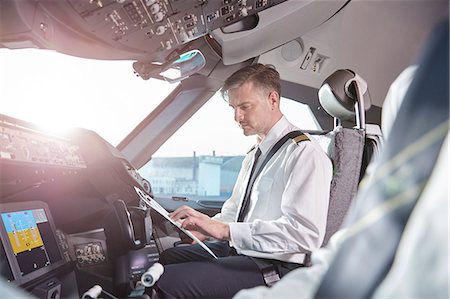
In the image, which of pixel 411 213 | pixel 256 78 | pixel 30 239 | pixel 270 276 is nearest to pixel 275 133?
pixel 256 78

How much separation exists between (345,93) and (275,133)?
12.7 inches

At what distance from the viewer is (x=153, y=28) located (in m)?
1.70

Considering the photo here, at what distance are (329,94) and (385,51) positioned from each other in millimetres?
1959

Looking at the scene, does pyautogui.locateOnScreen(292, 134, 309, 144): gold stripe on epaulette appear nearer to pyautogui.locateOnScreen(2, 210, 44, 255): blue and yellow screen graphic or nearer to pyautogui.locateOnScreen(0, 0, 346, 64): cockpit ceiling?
pyautogui.locateOnScreen(0, 0, 346, 64): cockpit ceiling

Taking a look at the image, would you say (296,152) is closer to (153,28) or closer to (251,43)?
(153,28)

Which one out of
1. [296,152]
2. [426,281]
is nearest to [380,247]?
[426,281]

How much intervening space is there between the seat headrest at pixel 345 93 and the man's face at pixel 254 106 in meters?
0.24

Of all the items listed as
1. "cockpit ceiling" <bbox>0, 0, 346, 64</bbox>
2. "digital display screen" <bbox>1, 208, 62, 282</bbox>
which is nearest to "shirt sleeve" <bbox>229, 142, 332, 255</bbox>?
"digital display screen" <bbox>1, 208, 62, 282</bbox>

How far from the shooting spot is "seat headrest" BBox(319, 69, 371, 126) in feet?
5.27

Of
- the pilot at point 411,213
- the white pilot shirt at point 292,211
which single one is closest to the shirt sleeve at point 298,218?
the white pilot shirt at point 292,211

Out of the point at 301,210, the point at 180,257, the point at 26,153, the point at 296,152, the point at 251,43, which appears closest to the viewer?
the point at 26,153

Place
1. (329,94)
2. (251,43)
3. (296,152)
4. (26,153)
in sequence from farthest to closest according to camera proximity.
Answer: (251,43) < (329,94) < (296,152) < (26,153)

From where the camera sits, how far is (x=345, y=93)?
162cm

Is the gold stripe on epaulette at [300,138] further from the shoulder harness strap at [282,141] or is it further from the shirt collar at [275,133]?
the shirt collar at [275,133]
